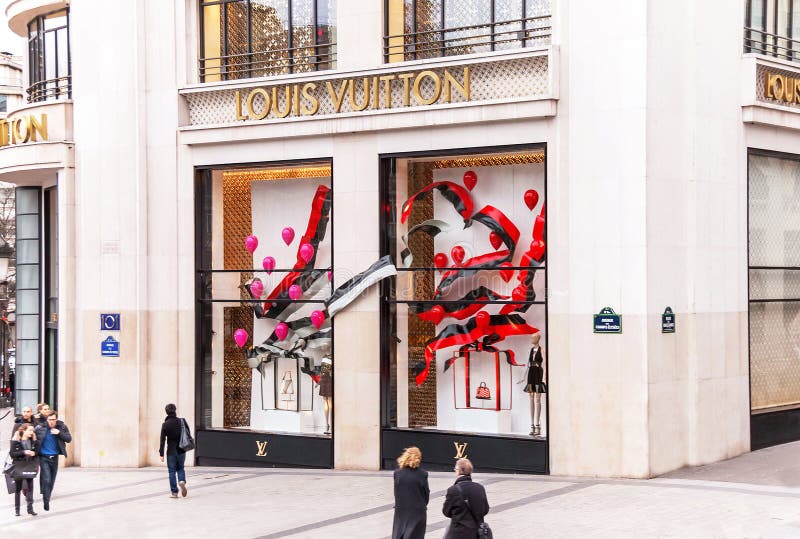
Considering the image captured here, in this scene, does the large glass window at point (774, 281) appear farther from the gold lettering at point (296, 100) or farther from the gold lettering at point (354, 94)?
the gold lettering at point (296, 100)

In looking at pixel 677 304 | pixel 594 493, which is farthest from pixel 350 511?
pixel 677 304

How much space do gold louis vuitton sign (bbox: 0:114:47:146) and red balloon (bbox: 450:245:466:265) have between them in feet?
30.9

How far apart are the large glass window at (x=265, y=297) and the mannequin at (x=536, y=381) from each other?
3.99 m

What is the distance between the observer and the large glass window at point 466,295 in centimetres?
1853

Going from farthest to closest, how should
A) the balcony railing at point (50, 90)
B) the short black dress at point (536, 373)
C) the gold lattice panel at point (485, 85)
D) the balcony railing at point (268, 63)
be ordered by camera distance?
the balcony railing at point (50, 90), the balcony railing at point (268, 63), the short black dress at point (536, 373), the gold lattice panel at point (485, 85)

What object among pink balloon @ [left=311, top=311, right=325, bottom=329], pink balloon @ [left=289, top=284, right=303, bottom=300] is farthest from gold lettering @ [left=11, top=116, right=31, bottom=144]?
pink balloon @ [left=311, top=311, right=325, bottom=329]

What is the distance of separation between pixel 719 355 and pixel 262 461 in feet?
27.9

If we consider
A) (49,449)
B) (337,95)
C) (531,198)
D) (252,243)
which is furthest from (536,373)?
(49,449)

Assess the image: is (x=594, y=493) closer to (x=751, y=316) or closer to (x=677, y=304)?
(x=677, y=304)

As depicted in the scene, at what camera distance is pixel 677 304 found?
1764 cm

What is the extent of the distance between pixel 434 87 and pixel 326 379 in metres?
5.59

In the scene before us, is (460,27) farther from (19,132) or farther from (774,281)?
(19,132)

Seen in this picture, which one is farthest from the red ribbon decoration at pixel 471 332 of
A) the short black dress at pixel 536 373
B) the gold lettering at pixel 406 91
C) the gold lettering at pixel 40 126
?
the gold lettering at pixel 40 126

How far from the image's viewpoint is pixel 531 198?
729 inches
